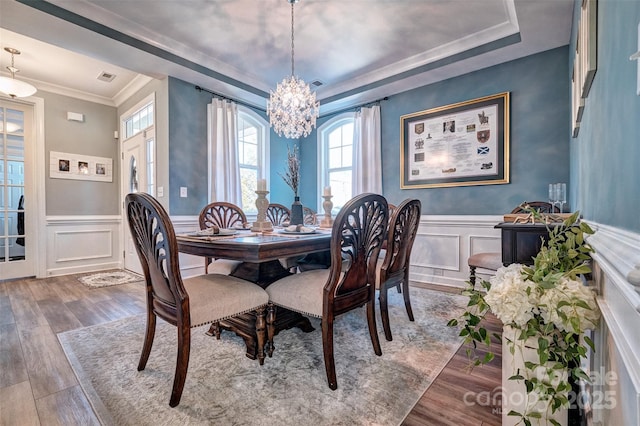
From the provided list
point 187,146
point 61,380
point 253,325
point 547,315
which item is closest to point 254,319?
point 253,325

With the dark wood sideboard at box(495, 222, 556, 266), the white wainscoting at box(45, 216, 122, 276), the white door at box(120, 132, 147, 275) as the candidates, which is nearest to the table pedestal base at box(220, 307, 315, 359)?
the dark wood sideboard at box(495, 222, 556, 266)

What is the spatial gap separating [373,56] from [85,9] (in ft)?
9.12

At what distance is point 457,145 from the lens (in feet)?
11.0

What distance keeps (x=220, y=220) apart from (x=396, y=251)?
1761mm

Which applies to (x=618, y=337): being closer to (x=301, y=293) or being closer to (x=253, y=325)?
(x=301, y=293)

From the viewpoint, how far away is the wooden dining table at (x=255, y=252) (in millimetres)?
1401

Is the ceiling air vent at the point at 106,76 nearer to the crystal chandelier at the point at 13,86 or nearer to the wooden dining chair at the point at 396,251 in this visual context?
the crystal chandelier at the point at 13,86

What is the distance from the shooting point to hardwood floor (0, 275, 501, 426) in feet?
4.03

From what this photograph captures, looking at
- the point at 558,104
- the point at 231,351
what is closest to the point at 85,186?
the point at 231,351

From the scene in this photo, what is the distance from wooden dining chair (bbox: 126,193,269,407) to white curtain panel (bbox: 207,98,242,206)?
7.68 feet

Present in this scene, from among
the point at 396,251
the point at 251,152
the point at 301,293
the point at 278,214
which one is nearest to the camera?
the point at 301,293

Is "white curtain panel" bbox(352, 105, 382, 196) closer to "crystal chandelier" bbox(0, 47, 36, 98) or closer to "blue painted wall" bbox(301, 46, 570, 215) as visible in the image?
"blue painted wall" bbox(301, 46, 570, 215)

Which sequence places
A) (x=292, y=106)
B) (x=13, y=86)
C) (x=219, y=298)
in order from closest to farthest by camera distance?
(x=219, y=298), (x=292, y=106), (x=13, y=86)

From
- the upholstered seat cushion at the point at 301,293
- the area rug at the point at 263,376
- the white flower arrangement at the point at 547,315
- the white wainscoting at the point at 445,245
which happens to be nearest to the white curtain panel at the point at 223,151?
the white wainscoting at the point at 445,245
